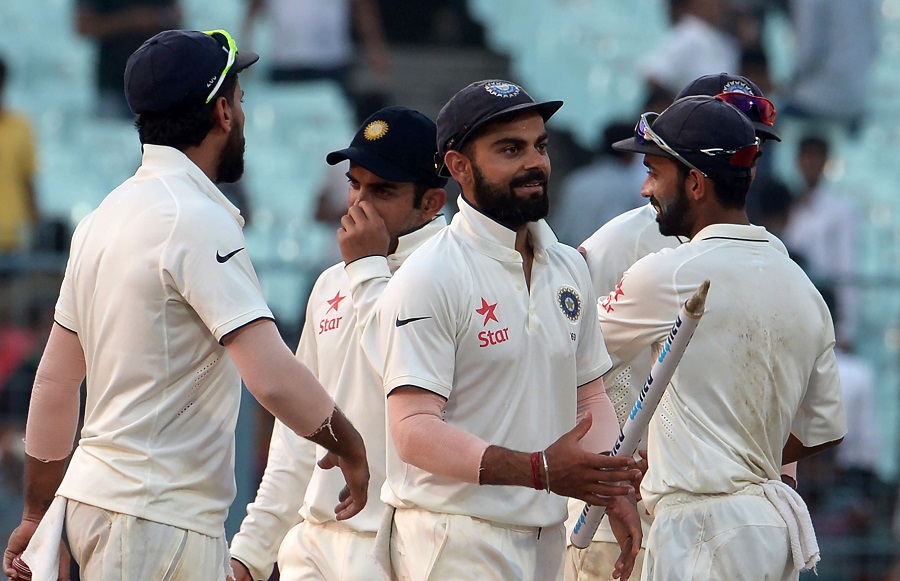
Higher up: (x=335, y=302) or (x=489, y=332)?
(x=489, y=332)

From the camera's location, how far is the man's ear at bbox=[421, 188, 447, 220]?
5352mm

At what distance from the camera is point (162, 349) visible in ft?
14.1

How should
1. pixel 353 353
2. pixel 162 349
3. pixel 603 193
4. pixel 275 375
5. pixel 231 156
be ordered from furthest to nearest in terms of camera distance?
pixel 603 193, pixel 353 353, pixel 231 156, pixel 162 349, pixel 275 375

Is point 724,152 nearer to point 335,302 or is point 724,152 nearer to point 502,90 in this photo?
point 502,90

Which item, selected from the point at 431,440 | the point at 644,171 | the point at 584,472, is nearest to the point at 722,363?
the point at 584,472

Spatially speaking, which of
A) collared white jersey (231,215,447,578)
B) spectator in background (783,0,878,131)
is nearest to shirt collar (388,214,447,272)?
collared white jersey (231,215,447,578)

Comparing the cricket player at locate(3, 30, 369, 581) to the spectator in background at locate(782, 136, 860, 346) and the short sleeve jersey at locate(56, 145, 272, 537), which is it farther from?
the spectator in background at locate(782, 136, 860, 346)

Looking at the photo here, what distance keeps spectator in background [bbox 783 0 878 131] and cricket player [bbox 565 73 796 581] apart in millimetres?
7612

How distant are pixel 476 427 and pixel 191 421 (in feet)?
2.56

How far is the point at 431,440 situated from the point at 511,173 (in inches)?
32.1

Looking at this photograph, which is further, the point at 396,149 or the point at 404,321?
the point at 396,149

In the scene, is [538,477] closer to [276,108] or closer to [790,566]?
[790,566]

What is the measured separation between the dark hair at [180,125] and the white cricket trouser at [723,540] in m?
1.81

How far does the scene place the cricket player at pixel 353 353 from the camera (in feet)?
16.3
